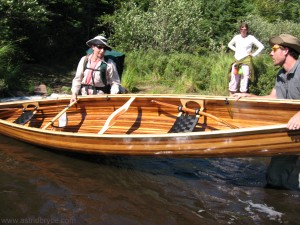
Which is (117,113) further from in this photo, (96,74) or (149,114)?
(96,74)

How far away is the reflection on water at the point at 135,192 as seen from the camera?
4035 mm

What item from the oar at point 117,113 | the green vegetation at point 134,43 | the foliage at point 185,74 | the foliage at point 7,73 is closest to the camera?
the oar at point 117,113

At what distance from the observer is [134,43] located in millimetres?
14883

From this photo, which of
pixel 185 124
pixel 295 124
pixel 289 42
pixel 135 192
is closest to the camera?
pixel 295 124

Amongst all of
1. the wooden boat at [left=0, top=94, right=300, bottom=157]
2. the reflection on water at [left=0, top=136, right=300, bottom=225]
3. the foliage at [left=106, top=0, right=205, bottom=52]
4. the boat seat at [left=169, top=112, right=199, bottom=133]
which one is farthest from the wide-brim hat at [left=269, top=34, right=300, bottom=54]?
the foliage at [left=106, top=0, right=205, bottom=52]

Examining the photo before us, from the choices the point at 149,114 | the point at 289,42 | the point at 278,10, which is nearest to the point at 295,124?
the point at 289,42

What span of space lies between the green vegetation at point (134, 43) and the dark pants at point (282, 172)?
437 cm

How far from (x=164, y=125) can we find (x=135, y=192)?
1508 mm

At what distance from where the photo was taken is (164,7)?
14492 millimetres

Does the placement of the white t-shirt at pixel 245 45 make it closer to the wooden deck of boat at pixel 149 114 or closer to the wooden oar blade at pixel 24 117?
the wooden deck of boat at pixel 149 114

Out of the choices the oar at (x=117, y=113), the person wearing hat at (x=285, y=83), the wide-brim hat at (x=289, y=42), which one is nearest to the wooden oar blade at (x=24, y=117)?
the oar at (x=117, y=113)

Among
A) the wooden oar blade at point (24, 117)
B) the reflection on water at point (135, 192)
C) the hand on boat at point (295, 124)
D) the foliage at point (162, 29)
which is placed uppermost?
the foliage at point (162, 29)

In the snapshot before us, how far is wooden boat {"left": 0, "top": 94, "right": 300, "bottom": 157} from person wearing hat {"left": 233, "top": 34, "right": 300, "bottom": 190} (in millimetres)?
154

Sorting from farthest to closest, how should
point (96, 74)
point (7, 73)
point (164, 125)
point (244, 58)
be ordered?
1. point (7, 73)
2. point (244, 58)
3. point (96, 74)
4. point (164, 125)
